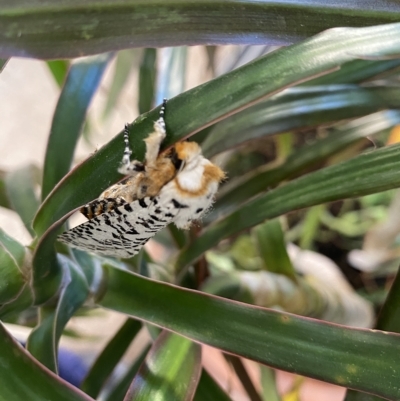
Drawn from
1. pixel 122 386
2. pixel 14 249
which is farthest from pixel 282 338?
pixel 122 386

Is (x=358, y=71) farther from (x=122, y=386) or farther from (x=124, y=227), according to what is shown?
(x=122, y=386)

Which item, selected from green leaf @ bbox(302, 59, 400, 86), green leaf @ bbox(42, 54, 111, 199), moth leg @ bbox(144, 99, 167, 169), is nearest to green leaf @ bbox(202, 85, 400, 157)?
green leaf @ bbox(302, 59, 400, 86)

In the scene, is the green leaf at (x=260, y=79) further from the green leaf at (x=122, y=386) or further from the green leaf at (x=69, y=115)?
the green leaf at (x=122, y=386)

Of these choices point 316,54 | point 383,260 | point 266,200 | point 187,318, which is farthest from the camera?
point 383,260

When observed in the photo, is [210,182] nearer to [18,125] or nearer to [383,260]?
[383,260]

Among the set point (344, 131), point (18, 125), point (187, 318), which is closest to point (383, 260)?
point (344, 131)
